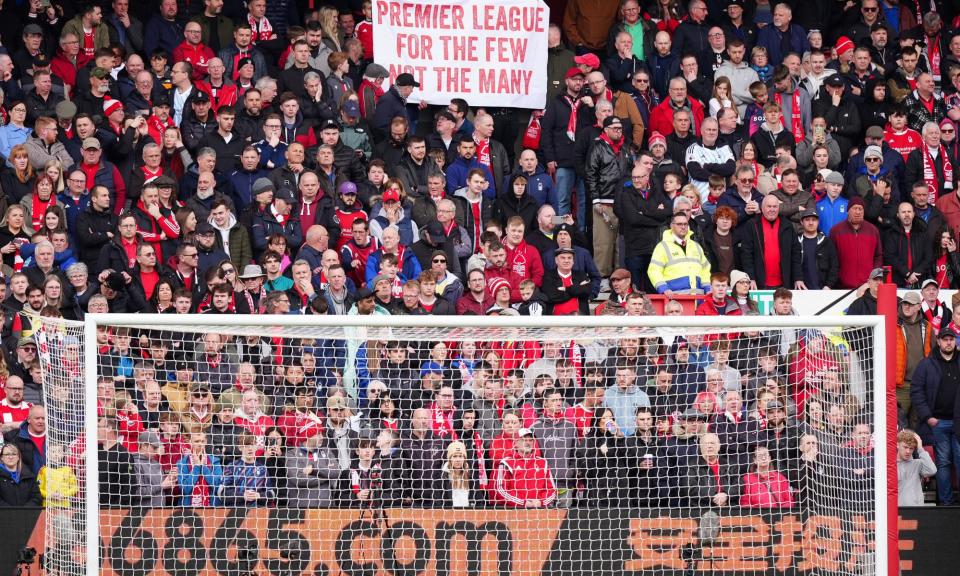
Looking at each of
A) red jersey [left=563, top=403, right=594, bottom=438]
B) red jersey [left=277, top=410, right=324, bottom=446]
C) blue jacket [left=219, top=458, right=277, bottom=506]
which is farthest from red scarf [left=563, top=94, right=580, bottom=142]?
blue jacket [left=219, top=458, right=277, bottom=506]

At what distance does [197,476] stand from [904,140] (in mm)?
8954

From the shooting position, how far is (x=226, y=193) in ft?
51.3

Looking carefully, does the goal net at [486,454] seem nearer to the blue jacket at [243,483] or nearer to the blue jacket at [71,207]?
the blue jacket at [243,483]

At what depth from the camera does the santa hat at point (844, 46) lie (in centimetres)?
1817

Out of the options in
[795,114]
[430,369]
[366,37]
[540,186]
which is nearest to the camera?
[430,369]

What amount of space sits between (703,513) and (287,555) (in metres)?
2.98

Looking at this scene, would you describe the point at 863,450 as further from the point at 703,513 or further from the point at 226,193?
the point at 226,193

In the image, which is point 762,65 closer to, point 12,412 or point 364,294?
point 364,294

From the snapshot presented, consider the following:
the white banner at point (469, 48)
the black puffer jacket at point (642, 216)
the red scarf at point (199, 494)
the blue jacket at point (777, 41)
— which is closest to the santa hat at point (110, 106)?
the white banner at point (469, 48)

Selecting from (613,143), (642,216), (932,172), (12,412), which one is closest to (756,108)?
(613,143)

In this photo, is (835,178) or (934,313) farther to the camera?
(835,178)

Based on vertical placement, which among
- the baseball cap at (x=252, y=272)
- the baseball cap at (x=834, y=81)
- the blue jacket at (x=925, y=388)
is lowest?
the blue jacket at (x=925, y=388)

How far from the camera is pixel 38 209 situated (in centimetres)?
1492

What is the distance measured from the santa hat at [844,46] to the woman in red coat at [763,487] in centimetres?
740
